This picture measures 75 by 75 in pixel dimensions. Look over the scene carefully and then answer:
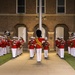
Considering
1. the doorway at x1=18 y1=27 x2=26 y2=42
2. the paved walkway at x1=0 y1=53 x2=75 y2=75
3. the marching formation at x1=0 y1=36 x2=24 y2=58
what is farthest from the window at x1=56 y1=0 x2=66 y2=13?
the paved walkway at x1=0 y1=53 x2=75 y2=75

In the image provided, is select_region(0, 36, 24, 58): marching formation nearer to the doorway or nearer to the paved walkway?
the paved walkway

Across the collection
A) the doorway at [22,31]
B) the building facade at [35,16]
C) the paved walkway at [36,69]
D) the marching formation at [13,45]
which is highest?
the building facade at [35,16]

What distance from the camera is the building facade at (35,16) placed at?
41.6 meters

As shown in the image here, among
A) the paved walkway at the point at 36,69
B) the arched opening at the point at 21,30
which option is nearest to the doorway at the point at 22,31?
the arched opening at the point at 21,30

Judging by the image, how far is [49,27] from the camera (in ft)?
136

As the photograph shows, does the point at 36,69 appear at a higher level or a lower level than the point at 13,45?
lower

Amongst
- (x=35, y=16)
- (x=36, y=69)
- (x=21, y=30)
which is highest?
(x=35, y=16)

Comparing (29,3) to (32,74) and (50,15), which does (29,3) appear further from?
(32,74)

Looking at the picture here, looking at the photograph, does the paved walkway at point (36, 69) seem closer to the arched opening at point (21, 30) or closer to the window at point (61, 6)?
the window at point (61, 6)

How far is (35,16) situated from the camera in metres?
41.7

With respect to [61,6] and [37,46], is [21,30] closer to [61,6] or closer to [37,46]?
[61,6]

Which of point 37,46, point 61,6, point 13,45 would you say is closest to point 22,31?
point 61,6

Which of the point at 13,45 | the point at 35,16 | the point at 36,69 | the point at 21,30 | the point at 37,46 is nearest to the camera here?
the point at 36,69

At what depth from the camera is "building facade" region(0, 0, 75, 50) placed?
41.6 meters
